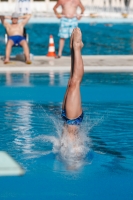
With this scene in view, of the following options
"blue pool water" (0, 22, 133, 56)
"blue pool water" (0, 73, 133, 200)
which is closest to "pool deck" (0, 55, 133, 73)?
"blue pool water" (0, 73, 133, 200)

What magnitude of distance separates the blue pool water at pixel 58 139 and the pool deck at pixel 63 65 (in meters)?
0.99

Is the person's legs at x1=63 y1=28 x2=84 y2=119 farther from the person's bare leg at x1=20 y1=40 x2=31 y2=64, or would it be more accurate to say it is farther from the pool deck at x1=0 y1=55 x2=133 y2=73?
the person's bare leg at x1=20 y1=40 x2=31 y2=64

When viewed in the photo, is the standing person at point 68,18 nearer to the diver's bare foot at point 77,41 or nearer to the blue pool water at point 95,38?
the blue pool water at point 95,38

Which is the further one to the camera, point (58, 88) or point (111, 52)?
point (111, 52)

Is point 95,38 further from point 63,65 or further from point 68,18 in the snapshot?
point 63,65

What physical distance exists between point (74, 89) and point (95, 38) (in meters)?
18.9

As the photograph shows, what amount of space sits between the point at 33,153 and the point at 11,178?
902mm

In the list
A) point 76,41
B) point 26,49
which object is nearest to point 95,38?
point 26,49

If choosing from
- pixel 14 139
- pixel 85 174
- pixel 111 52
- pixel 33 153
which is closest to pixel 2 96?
pixel 14 139

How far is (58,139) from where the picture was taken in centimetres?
679

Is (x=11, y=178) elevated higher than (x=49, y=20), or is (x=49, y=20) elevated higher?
(x=11, y=178)

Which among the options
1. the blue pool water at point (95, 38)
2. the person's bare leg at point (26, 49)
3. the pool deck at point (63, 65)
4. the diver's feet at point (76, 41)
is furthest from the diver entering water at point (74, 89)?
the blue pool water at point (95, 38)

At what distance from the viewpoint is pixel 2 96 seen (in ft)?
31.9

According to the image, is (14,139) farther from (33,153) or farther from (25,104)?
(25,104)
